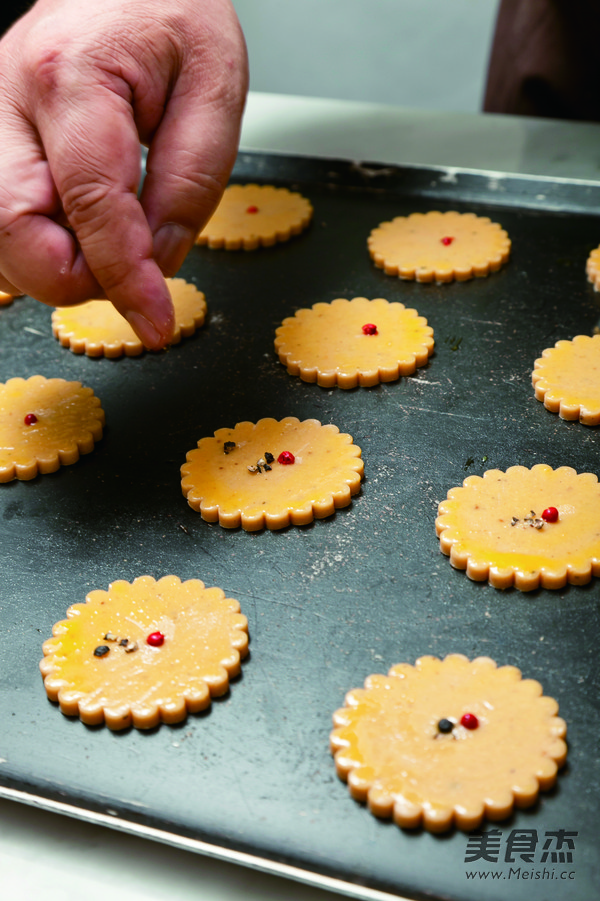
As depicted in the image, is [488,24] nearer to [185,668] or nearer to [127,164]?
[127,164]

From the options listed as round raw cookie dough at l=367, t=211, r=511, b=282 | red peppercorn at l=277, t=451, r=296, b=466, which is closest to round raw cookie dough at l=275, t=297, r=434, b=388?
round raw cookie dough at l=367, t=211, r=511, b=282

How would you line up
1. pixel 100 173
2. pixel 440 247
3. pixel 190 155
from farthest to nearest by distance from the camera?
pixel 440 247 < pixel 190 155 < pixel 100 173

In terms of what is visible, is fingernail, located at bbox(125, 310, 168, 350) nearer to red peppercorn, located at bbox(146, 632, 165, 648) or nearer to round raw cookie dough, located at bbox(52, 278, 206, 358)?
round raw cookie dough, located at bbox(52, 278, 206, 358)

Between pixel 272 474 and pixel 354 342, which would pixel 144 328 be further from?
pixel 354 342

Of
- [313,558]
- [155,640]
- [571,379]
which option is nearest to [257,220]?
[571,379]

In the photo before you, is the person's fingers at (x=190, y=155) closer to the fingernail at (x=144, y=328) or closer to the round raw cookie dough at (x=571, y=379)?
the fingernail at (x=144, y=328)

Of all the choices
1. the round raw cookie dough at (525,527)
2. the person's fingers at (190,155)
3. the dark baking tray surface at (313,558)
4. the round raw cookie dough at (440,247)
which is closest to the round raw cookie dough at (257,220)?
the dark baking tray surface at (313,558)
